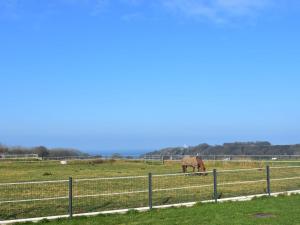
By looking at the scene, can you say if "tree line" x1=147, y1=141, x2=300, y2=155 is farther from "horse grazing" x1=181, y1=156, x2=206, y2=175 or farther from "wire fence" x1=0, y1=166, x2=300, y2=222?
"wire fence" x1=0, y1=166, x2=300, y2=222

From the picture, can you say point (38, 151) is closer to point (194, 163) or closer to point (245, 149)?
point (245, 149)

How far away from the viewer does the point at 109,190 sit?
23.3 m

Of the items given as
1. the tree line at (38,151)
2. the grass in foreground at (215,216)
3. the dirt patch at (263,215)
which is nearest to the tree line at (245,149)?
the tree line at (38,151)

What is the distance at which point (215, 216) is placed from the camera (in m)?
14.7

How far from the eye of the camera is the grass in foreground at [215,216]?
1382cm

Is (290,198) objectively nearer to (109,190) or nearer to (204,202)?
(204,202)

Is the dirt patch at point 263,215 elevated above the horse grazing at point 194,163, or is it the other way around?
the horse grazing at point 194,163

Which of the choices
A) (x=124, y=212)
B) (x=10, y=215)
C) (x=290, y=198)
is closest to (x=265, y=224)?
(x=124, y=212)

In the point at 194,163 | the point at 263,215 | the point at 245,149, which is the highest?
the point at 245,149

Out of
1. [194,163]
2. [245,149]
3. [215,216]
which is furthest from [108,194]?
[245,149]

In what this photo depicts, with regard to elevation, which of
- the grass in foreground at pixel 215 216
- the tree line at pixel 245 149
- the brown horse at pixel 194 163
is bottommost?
the grass in foreground at pixel 215 216

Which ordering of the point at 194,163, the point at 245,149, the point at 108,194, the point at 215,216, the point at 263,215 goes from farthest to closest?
the point at 245,149 < the point at 194,163 < the point at 108,194 < the point at 263,215 < the point at 215,216

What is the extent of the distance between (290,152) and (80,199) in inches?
2360

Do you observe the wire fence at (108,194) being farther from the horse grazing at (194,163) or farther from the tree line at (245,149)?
the tree line at (245,149)
